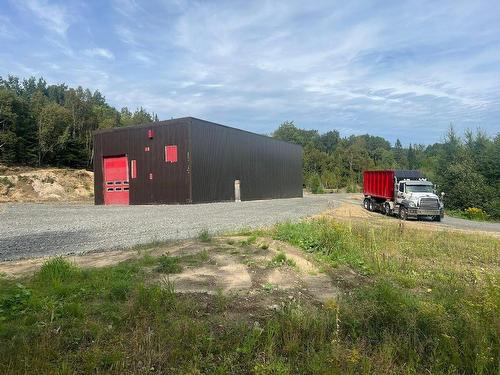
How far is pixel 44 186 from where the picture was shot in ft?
141

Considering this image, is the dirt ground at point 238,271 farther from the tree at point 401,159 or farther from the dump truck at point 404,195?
the tree at point 401,159

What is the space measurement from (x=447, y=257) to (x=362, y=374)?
6875 mm

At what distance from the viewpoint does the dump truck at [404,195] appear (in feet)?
76.4

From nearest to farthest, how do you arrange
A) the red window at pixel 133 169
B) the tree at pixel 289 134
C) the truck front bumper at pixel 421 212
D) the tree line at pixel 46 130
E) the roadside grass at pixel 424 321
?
the roadside grass at pixel 424 321 < the truck front bumper at pixel 421 212 < the red window at pixel 133 169 < the tree line at pixel 46 130 < the tree at pixel 289 134

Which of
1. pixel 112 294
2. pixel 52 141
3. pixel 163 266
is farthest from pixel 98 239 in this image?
pixel 52 141

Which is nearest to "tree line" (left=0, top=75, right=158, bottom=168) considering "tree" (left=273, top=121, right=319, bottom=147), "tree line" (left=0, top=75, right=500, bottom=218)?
"tree line" (left=0, top=75, right=500, bottom=218)

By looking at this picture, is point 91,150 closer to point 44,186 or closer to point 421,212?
point 44,186

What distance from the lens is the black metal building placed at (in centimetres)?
2852

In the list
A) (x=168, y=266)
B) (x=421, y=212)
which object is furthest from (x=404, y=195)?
(x=168, y=266)

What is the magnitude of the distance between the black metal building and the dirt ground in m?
19.4

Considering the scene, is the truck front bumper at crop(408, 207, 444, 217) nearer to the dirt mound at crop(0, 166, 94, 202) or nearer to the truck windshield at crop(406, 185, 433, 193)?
the truck windshield at crop(406, 185, 433, 193)

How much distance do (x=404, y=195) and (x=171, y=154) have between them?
Result: 1619 centimetres

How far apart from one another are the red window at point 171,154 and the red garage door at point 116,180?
4141 mm

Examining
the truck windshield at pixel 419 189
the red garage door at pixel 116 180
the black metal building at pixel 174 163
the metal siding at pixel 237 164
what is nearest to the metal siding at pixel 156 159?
the black metal building at pixel 174 163
